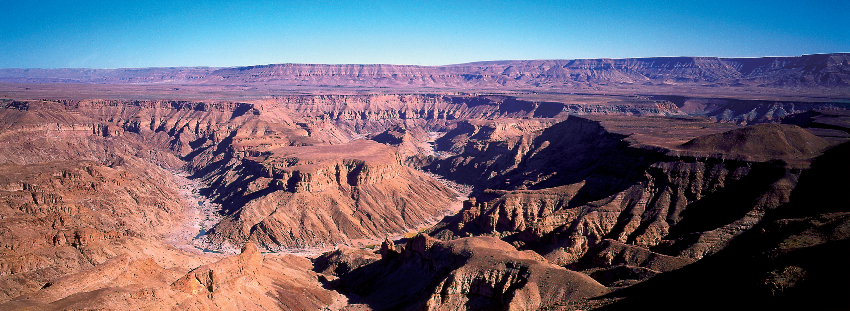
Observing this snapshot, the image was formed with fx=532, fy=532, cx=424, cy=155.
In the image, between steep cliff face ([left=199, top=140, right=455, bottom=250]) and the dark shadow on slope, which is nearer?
the dark shadow on slope

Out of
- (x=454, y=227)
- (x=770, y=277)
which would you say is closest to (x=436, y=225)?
(x=454, y=227)

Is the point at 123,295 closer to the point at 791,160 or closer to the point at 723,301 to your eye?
the point at 723,301

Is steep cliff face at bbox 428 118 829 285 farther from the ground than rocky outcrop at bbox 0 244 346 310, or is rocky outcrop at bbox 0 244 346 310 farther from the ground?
steep cliff face at bbox 428 118 829 285

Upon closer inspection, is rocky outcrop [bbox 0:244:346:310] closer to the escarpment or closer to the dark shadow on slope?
the escarpment

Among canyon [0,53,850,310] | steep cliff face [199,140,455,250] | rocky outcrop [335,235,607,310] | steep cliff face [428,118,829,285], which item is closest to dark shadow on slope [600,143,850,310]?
canyon [0,53,850,310]

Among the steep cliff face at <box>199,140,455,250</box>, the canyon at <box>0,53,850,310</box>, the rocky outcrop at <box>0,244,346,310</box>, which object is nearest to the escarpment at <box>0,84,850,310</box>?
the rocky outcrop at <box>0,244,346,310</box>

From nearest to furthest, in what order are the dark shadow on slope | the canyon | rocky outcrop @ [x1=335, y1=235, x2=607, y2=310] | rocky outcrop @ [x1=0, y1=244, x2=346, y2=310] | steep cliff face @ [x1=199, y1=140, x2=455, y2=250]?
the dark shadow on slope < the canyon < rocky outcrop @ [x1=0, y1=244, x2=346, y2=310] < rocky outcrop @ [x1=335, y1=235, x2=607, y2=310] < steep cliff face @ [x1=199, y1=140, x2=455, y2=250]

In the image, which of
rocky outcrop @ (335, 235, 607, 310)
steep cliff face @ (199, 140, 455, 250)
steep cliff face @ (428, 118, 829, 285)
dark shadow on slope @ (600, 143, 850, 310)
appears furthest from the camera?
steep cliff face @ (199, 140, 455, 250)

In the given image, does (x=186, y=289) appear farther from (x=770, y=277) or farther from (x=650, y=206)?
(x=650, y=206)

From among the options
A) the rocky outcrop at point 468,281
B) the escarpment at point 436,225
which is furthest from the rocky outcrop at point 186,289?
the rocky outcrop at point 468,281

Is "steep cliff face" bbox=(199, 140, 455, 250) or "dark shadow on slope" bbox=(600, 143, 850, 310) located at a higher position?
"dark shadow on slope" bbox=(600, 143, 850, 310)
